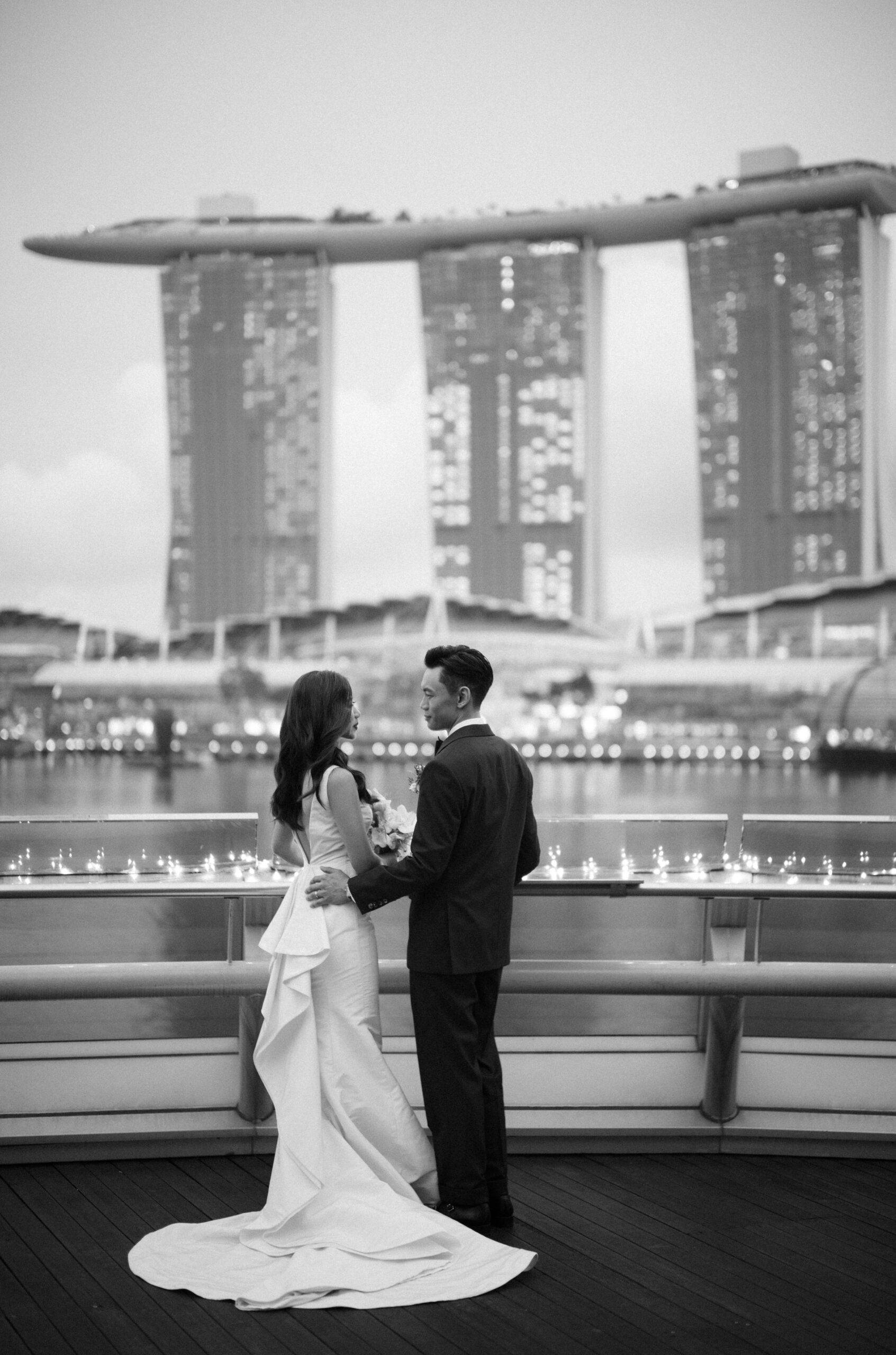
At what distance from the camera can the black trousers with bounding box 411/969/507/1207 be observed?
2734mm

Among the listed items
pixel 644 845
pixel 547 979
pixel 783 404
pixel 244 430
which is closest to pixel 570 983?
pixel 547 979

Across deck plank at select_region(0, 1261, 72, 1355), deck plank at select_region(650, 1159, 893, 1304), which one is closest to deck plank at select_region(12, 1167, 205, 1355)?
deck plank at select_region(0, 1261, 72, 1355)

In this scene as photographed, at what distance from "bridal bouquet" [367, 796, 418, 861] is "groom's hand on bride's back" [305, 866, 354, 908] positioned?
0.10 meters

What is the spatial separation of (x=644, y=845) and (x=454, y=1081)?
3.59 ft

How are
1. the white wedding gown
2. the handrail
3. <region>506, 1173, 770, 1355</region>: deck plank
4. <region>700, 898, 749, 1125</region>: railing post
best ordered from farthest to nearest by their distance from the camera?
<region>700, 898, 749, 1125</region>: railing post
the handrail
the white wedding gown
<region>506, 1173, 770, 1355</region>: deck plank

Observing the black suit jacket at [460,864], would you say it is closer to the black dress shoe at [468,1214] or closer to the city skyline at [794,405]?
the black dress shoe at [468,1214]

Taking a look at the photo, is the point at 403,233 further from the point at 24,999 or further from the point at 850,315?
the point at 24,999

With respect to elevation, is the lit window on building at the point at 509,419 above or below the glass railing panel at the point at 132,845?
above

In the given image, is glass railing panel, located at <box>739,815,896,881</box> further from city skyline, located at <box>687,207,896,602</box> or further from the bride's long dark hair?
city skyline, located at <box>687,207,896,602</box>

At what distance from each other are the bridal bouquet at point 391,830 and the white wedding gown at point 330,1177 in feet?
0.26

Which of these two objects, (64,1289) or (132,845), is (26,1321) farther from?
(132,845)

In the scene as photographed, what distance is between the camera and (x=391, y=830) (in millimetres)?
2768

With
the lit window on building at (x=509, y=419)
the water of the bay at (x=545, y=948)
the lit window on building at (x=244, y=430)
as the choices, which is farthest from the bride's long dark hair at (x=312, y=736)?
the lit window on building at (x=509, y=419)

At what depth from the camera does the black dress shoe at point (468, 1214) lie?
2.74m
